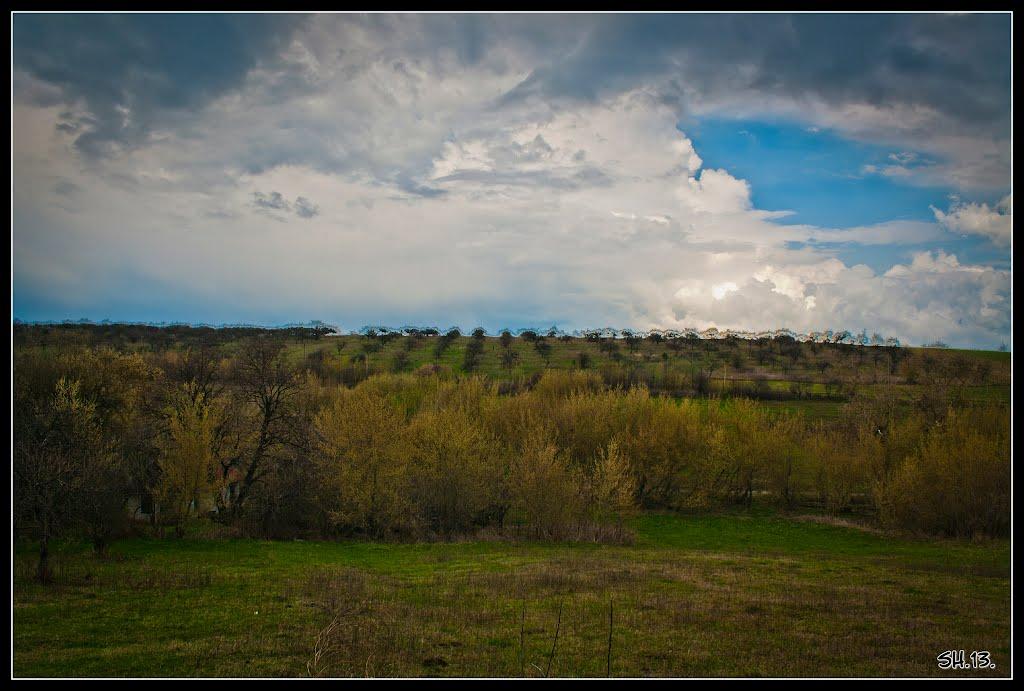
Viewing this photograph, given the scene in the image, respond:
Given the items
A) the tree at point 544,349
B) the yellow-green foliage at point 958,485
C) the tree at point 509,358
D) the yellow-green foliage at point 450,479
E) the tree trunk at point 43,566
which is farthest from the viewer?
the tree at point 544,349

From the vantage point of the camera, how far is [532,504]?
39031mm

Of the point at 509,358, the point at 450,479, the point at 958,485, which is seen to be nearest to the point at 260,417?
the point at 450,479

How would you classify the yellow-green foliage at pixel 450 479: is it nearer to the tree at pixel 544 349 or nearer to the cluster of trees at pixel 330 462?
the cluster of trees at pixel 330 462

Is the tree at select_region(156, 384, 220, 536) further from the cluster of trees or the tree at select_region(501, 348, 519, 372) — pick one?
the tree at select_region(501, 348, 519, 372)

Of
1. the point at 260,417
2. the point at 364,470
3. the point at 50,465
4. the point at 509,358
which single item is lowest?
the point at 364,470

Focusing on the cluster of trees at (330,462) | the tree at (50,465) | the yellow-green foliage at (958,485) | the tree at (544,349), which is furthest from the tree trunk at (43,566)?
the tree at (544,349)

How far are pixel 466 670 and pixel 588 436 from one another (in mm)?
45658

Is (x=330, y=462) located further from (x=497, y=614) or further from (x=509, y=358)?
(x=509, y=358)

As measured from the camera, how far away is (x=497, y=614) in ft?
59.7

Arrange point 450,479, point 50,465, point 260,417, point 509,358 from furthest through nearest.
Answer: point 509,358, point 450,479, point 260,417, point 50,465

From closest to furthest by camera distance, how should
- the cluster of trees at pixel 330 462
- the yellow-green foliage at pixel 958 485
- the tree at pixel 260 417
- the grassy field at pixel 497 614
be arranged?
the grassy field at pixel 497 614, the cluster of trees at pixel 330 462, the yellow-green foliage at pixel 958 485, the tree at pixel 260 417

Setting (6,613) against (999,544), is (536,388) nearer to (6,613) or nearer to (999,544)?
(999,544)

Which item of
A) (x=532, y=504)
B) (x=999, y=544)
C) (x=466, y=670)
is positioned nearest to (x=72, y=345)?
(x=532, y=504)

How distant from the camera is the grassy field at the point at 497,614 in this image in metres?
13.4
